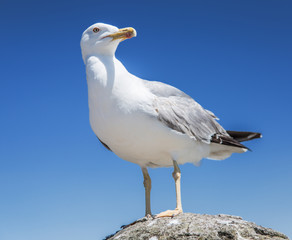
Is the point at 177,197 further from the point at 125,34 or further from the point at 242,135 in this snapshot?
the point at 125,34

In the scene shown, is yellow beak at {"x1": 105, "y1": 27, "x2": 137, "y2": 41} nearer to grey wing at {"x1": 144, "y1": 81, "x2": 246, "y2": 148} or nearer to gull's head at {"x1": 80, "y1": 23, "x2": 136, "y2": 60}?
gull's head at {"x1": 80, "y1": 23, "x2": 136, "y2": 60}

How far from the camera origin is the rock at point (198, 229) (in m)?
6.41

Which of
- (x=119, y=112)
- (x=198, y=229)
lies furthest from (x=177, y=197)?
(x=119, y=112)

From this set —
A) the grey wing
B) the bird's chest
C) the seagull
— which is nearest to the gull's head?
the seagull

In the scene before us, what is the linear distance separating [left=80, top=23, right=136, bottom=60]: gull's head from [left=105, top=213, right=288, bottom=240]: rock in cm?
Result: 367

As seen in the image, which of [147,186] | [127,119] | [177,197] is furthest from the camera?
[147,186]

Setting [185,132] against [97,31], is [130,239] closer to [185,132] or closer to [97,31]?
[185,132]

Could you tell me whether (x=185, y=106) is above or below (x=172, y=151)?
above

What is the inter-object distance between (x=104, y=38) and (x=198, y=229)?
4324 mm

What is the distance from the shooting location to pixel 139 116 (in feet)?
24.8

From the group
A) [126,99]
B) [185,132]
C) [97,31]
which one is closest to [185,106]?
[185,132]

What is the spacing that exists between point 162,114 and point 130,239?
2498 millimetres

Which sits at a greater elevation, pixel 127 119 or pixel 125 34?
pixel 125 34

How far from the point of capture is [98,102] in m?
7.80
